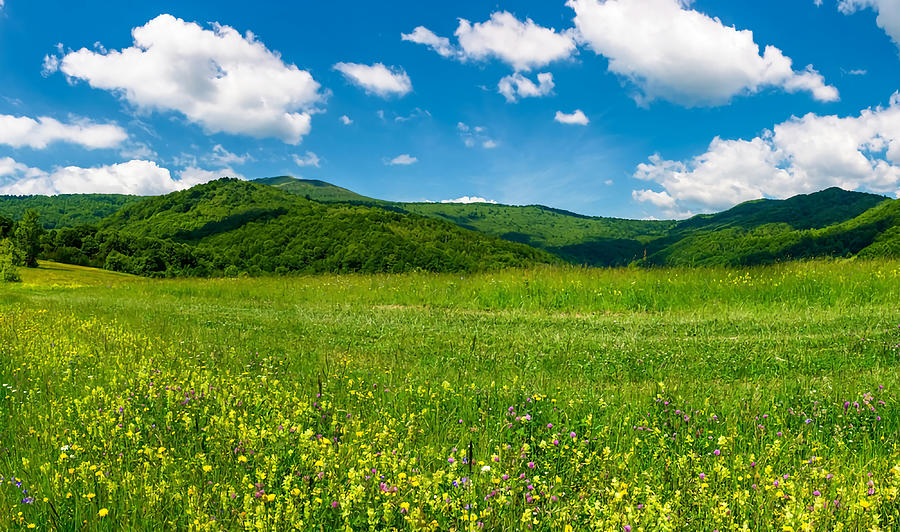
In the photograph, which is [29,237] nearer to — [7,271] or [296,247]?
[7,271]

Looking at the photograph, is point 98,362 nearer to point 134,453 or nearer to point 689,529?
point 134,453

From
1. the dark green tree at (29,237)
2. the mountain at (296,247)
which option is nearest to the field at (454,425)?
the mountain at (296,247)

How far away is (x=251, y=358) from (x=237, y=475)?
4.70m

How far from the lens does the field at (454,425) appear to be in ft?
10.3

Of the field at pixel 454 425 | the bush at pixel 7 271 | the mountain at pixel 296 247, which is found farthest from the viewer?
the mountain at pixel 296 247

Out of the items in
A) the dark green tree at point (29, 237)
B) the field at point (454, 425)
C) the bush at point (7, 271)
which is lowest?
the field at point (454, 425)

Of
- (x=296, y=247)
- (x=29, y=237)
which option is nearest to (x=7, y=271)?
(x=29, y=237)

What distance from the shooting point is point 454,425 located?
4.98 metres

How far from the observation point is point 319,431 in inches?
184

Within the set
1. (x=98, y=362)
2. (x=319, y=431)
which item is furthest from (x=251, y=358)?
(x=319, y=431)

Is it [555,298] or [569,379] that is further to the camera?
[555,298]

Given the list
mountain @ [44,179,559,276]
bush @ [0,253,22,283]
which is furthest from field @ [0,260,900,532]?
mountain @ [44,179,559,276]

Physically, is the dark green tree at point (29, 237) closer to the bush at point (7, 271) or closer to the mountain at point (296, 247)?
the mountain at point (296, 247)

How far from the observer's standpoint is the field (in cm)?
315
